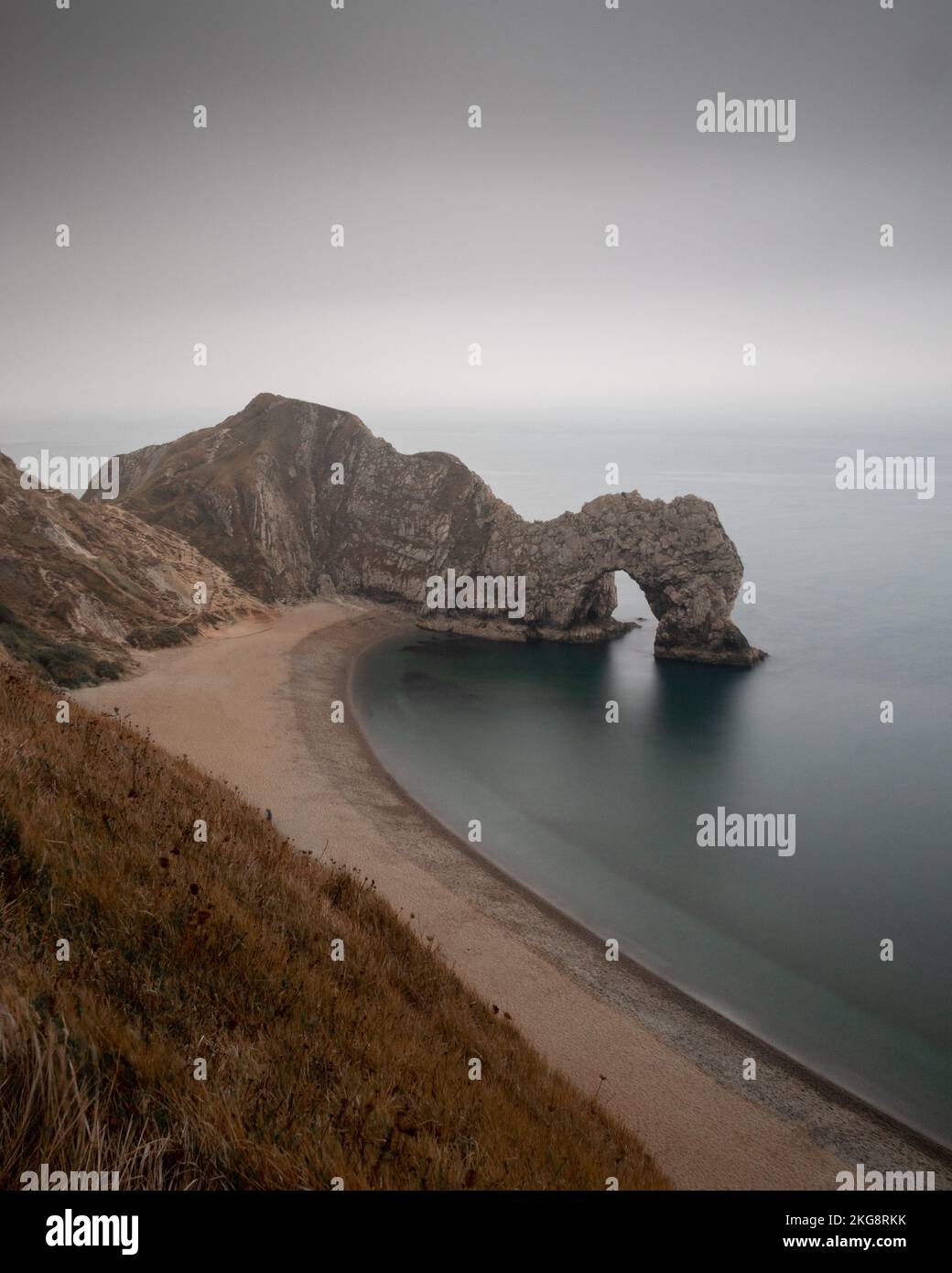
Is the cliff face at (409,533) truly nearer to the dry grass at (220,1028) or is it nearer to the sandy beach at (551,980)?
the sandy beach at (551,980)

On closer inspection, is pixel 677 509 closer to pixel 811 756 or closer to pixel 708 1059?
pixel 811 756

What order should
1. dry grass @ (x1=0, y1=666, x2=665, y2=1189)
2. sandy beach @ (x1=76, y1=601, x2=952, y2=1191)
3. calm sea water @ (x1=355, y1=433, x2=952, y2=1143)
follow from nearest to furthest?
dry grass @ (x1=0, y1=666, x2=665, y2=1189)
sandy beach @ (x1=76, y1=601, x2=952, y2=1191)
calm sea water @ (x1=355, y1=433, x2=952, y2=1143)

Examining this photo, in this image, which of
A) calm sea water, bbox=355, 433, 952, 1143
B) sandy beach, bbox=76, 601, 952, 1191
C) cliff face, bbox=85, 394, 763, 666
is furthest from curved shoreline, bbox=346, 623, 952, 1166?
cliff face, bbox=85, 394, 763, 666

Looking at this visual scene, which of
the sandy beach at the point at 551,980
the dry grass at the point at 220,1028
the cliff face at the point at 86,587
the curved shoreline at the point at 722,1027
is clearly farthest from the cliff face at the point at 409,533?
the dry grass at the point at 220,1028

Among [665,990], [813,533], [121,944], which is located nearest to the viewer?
[121,944]

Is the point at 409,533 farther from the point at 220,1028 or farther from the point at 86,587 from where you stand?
the point at 220,1028

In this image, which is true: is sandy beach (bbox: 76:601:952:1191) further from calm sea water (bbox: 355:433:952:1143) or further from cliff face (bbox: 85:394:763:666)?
cliff face (bbox: 85:394:763:666)

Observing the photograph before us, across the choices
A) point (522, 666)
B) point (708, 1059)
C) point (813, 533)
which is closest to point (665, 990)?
point (708, 1059)
